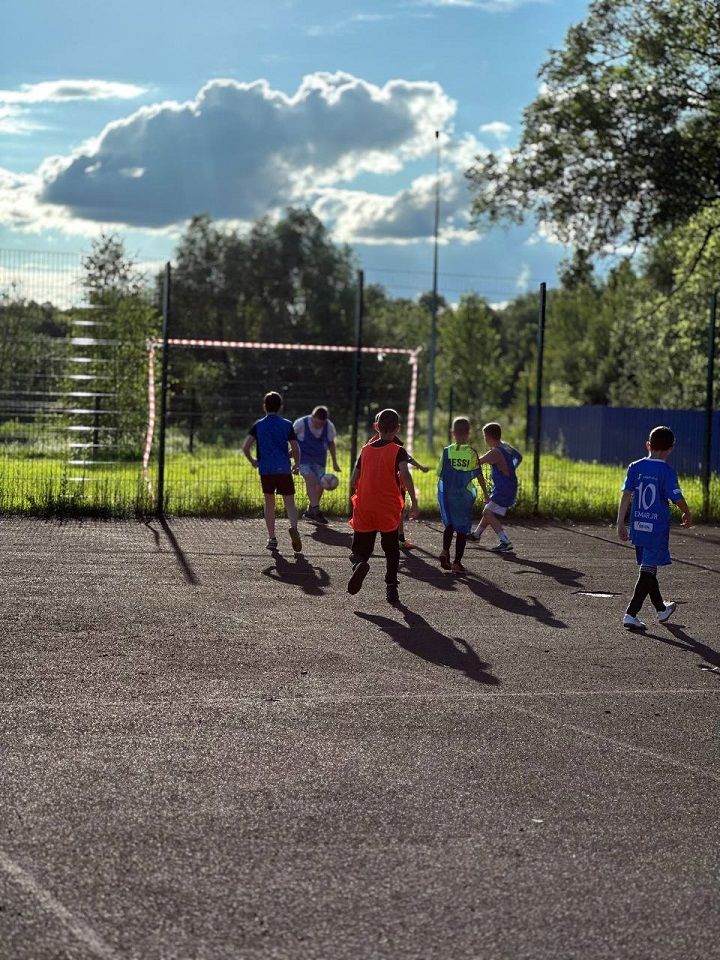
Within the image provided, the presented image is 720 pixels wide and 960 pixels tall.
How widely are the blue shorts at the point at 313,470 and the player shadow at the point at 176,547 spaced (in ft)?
6.50

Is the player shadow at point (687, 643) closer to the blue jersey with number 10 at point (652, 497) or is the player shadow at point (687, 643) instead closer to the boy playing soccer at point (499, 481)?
the blue jersey with number 10 at point (652, 497)

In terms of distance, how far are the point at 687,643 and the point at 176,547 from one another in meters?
6.43

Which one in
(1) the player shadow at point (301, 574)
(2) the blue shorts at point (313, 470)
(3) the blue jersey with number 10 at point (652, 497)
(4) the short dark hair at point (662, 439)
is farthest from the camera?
(2) the blue shorts at point (313, 470)

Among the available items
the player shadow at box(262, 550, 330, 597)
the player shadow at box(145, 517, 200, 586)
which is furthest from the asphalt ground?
the player shadow at box(145, 517, 200, 586)

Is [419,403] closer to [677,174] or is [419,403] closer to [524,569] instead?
[677,174]

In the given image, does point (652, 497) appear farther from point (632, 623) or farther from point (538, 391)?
point (538, 391)

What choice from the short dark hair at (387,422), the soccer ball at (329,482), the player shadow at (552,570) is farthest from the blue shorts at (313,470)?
the short dark hair at (387,422)

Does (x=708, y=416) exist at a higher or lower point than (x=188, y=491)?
higher

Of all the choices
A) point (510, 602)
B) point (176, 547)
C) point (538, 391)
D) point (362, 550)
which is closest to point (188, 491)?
point (176, 547)

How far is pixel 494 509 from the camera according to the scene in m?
15.1

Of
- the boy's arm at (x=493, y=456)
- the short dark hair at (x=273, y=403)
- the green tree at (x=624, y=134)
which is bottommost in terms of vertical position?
the boy's arm at (x=493, y=456)

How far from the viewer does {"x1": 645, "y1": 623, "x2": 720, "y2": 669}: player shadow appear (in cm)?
905

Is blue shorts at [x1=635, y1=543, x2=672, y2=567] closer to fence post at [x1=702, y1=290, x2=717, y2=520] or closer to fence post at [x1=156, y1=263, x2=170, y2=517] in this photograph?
fence post at [x1=156, y1=263, x2=170, y2=517]

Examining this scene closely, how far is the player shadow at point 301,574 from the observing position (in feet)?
38.5
